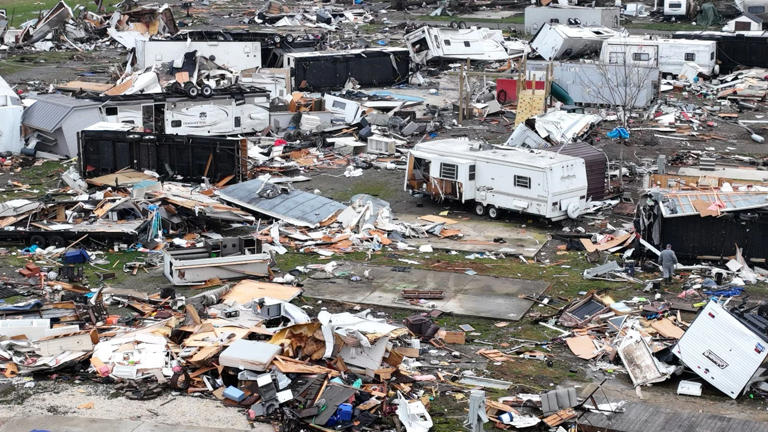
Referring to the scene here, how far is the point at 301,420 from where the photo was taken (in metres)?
16.1

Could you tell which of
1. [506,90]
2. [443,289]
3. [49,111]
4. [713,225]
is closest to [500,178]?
[713,225]

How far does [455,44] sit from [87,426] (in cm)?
3958

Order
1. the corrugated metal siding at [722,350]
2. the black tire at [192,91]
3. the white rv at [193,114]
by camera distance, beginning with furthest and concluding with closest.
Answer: the black tire at [192,91] < the white rv at [193,114] < the corrugated metal siding at [722,350]

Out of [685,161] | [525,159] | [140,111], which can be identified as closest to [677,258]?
[525,159]

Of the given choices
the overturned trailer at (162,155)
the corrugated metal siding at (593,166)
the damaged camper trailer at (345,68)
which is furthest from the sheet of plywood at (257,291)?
the damaged camper trailer at (345,68)

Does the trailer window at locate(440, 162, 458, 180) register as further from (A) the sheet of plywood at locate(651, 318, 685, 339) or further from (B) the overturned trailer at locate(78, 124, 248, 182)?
(A) the sheet of plywood at locate(651, 318, 685, 339)

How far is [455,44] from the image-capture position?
53375mm

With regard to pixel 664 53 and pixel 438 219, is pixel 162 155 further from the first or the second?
pixel 664 53

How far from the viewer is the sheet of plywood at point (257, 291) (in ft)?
70.5

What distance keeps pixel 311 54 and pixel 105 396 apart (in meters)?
30.9

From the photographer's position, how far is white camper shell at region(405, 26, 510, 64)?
5241 centimetres

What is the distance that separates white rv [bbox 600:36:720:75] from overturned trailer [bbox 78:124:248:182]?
21.5 metres

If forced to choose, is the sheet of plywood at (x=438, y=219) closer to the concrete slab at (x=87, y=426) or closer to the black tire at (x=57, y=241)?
the black tire at (x=57, y=241)

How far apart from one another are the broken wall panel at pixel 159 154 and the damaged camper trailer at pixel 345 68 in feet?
48.4
